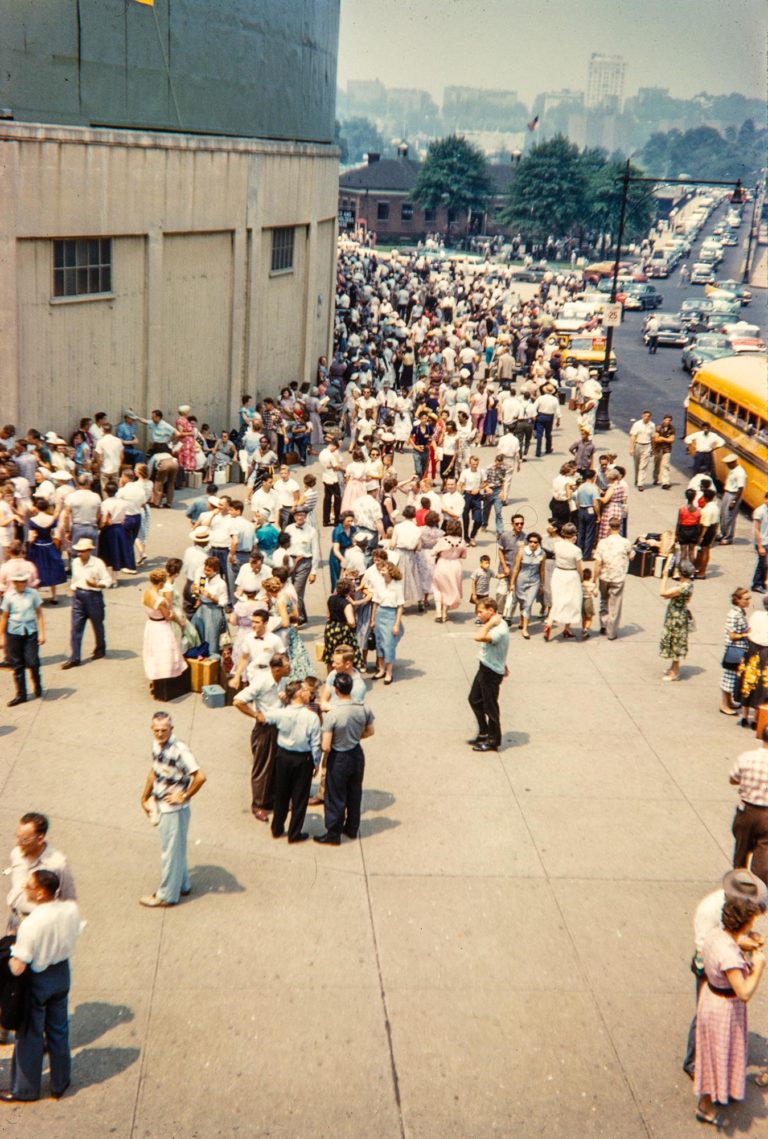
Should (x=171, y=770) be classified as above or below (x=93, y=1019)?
above

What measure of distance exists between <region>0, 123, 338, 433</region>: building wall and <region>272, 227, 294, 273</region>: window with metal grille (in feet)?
0.97

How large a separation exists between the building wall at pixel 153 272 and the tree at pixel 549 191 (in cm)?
9106

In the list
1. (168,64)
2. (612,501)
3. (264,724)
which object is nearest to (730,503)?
(612,501)

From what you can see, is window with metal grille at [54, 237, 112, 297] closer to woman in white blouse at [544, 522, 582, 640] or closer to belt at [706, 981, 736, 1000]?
woman in white blouse at [544, 522, 582, 640]

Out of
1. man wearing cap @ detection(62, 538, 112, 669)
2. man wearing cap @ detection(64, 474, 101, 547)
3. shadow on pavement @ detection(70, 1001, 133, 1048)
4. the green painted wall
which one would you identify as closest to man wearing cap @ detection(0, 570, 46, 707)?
man wearing cap @ detection(62, 538, 112, 669)

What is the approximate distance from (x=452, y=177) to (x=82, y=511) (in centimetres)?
11460

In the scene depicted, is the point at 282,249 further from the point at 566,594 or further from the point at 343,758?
the point at 343,758

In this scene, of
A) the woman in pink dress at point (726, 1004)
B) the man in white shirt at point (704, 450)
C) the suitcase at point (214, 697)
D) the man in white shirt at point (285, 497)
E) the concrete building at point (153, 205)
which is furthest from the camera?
the man in white shirt at point (704, 450)

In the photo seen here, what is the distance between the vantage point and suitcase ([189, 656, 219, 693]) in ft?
47.0

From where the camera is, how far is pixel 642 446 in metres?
26.3

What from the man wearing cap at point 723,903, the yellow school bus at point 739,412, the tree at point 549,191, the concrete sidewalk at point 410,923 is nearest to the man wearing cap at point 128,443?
the concrete sidewalk at point 410,923

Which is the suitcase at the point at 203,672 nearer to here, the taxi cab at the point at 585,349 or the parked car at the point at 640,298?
the taxi cab at the point at 585,349

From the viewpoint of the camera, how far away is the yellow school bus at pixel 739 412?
78.6 ft

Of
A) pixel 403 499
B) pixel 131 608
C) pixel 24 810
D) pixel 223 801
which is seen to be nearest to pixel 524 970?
pixel 223 801
